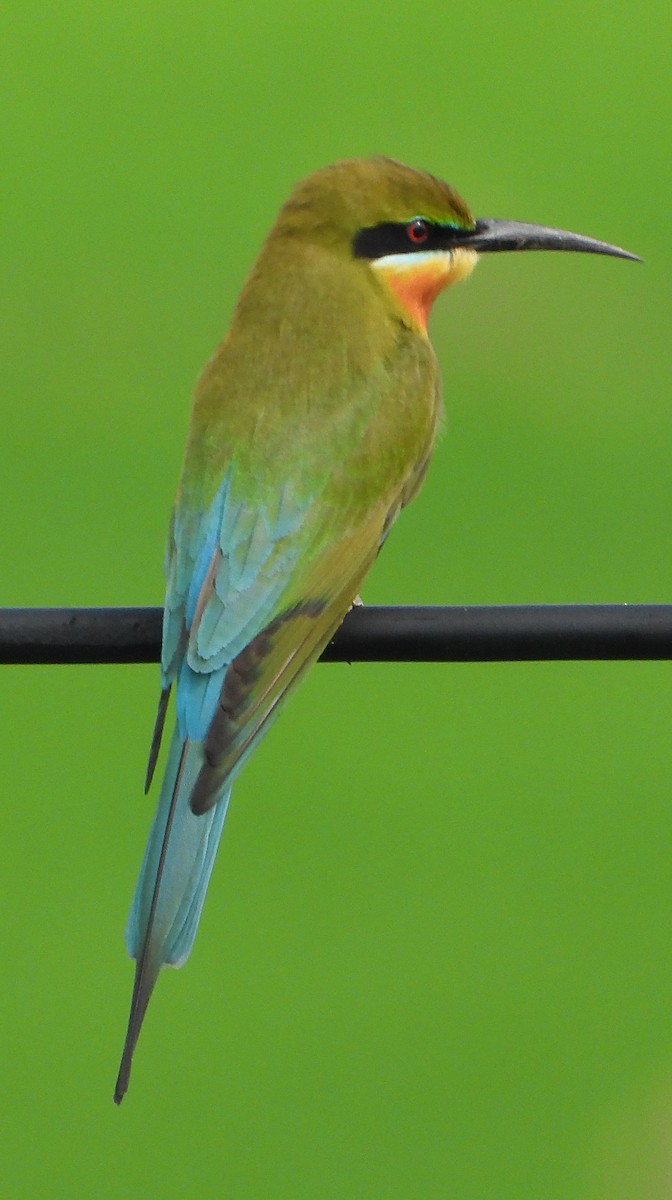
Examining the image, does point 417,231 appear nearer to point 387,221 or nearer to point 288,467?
point 387,221

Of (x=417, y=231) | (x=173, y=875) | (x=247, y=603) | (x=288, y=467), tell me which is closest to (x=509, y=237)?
(x=417, y=231)

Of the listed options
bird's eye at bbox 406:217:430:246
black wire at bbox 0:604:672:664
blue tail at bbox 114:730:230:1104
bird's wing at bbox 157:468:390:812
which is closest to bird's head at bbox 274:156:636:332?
bird's eye at bbox 406:217:430:246

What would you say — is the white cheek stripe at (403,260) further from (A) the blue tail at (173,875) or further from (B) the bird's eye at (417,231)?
(A) the blue tail at (173,875)

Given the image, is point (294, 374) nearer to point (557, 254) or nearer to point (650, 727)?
point (650, 727)

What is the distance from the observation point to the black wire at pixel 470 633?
2.22 meters

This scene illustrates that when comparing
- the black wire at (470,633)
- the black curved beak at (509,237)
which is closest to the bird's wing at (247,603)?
the black wire at (470,633)

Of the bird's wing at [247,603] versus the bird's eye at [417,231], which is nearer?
the bird's wing at [247,603]

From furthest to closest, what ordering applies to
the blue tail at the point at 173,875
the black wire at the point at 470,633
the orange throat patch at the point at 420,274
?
the orange throat patch at the point at 420,274, the blue tail at the point at 173,875, the black wire at the point at 470,633

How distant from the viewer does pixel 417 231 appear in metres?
3.21

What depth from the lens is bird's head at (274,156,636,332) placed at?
10.5ft

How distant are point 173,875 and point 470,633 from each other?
1.70 feet

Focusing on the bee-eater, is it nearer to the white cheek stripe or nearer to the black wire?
the white cheek stripe

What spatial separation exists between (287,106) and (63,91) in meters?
0.91

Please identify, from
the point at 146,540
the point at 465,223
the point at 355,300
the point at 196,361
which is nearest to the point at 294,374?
the point at 355,300
